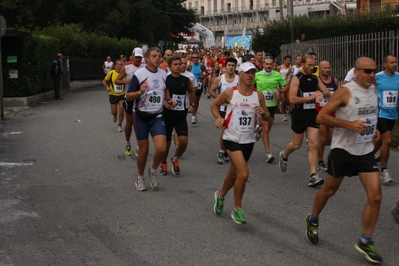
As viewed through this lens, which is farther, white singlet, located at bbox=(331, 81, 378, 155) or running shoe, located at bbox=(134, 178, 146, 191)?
running shoe, located at bbox=(134, 178, 146, 191)

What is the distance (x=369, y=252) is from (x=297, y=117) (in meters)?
4.42

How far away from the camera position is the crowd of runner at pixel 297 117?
6.17m

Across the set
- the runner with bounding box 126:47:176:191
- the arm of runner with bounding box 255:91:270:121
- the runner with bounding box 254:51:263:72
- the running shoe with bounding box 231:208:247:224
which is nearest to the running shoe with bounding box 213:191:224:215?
the running shoe with bounding box 231:208:247:224

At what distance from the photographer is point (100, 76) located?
4528cm

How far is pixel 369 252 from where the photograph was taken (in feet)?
19.1

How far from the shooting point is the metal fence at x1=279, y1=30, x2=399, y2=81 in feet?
54.7

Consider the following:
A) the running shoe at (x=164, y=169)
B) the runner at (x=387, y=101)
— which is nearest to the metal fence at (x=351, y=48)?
the runner at (x=387, y=101)

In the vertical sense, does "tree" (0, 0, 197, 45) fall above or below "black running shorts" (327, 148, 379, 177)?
above

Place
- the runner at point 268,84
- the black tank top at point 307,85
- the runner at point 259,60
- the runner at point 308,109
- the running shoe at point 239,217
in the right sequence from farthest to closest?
the runner at point 259,60 → the runner at point 268,84 → the black tank top at point 307,85 → the runner at point 308,109 → the running shoe at point 239,217

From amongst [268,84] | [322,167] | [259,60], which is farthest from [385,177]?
[259,60]

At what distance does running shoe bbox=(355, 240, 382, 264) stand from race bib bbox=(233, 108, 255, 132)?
203 centimetres

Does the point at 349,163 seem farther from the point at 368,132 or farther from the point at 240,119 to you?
the point at 240,119

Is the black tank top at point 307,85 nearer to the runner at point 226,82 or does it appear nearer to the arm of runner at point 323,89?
the arm of runner at point 323,89

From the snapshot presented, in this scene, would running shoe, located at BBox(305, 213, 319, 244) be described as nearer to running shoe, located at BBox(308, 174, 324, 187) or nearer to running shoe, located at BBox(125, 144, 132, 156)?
running shoe, located at BBox(308, 174, 324, 187)
